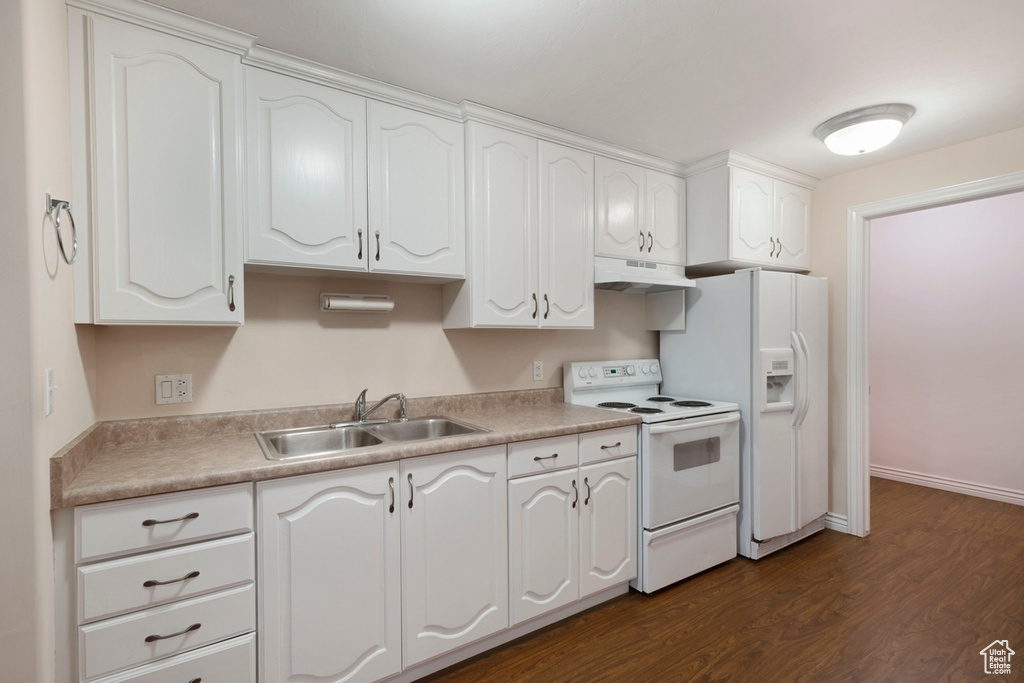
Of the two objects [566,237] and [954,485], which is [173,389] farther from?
[954,485]

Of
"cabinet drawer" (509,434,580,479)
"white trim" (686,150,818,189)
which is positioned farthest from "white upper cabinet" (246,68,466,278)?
"white trim" (686,150,818,189)

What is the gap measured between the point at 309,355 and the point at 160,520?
91 cm

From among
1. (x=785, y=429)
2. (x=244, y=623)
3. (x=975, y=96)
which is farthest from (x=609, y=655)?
(x=975, y=96)

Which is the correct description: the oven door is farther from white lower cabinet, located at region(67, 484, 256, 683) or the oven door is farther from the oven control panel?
white lower cabinet, located at region(67, 484, 256, 683)

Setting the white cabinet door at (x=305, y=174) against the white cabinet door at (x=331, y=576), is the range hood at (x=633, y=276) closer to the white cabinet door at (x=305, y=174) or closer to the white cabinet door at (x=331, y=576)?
Answer: the white cabinet door at (x=305, y=174)

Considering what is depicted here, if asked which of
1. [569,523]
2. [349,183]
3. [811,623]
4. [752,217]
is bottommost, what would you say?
[811,623]

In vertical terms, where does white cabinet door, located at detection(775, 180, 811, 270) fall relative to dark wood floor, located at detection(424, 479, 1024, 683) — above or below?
above

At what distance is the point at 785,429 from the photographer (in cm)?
286

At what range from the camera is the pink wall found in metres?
3.64

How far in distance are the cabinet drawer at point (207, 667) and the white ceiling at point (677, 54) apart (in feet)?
6.34

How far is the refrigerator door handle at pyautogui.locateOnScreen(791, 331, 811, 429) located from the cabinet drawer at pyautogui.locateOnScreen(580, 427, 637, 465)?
122 cm

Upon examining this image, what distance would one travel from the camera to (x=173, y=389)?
184 cm

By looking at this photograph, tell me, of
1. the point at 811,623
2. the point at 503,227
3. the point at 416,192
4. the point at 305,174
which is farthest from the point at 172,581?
the point at 811,623
